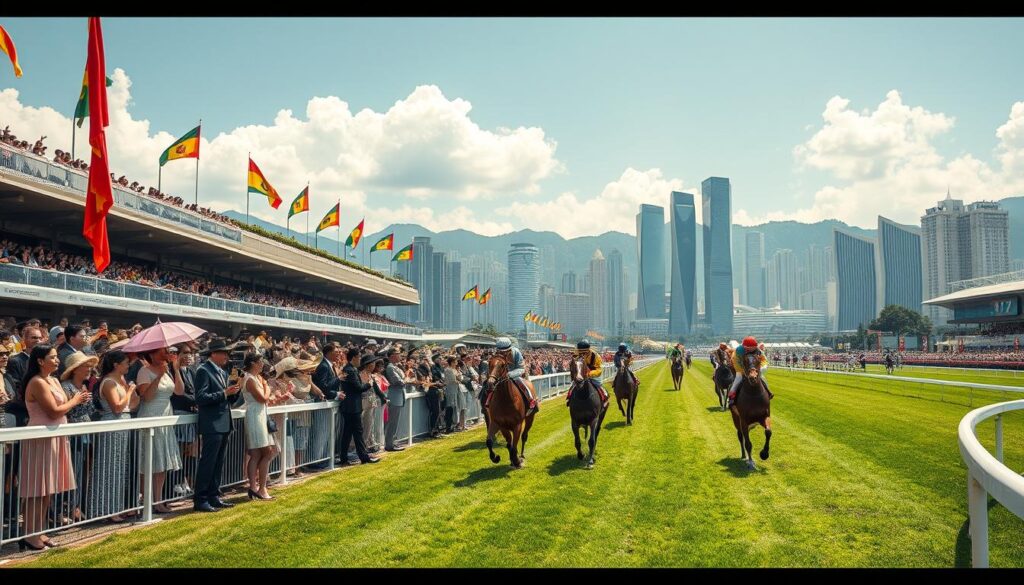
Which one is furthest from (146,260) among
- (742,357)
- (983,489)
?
(983,489)

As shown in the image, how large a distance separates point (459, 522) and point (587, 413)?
165 inches

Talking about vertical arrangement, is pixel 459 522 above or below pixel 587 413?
below

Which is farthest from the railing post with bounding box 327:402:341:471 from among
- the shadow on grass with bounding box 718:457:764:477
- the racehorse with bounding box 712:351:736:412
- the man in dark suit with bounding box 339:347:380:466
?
the racehorse with bounding box 712:351:736:412

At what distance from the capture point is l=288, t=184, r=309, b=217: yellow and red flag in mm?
40409

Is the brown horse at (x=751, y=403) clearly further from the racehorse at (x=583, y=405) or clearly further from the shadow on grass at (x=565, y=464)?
the shadow on grass at (x=565, y=464)

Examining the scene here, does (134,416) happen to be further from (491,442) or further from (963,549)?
(963,549)

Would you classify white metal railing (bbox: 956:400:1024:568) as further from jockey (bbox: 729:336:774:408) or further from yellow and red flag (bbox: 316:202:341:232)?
yellow and red flag (bbox: 316:202:341:232)

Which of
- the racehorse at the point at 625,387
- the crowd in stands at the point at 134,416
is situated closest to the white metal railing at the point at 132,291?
the crowd in stands at the point at 134,416

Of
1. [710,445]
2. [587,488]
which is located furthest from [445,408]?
[587,488]

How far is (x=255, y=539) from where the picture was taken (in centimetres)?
666

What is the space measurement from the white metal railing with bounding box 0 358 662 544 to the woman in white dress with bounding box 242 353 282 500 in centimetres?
33

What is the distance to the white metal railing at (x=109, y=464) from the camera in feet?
20.2
